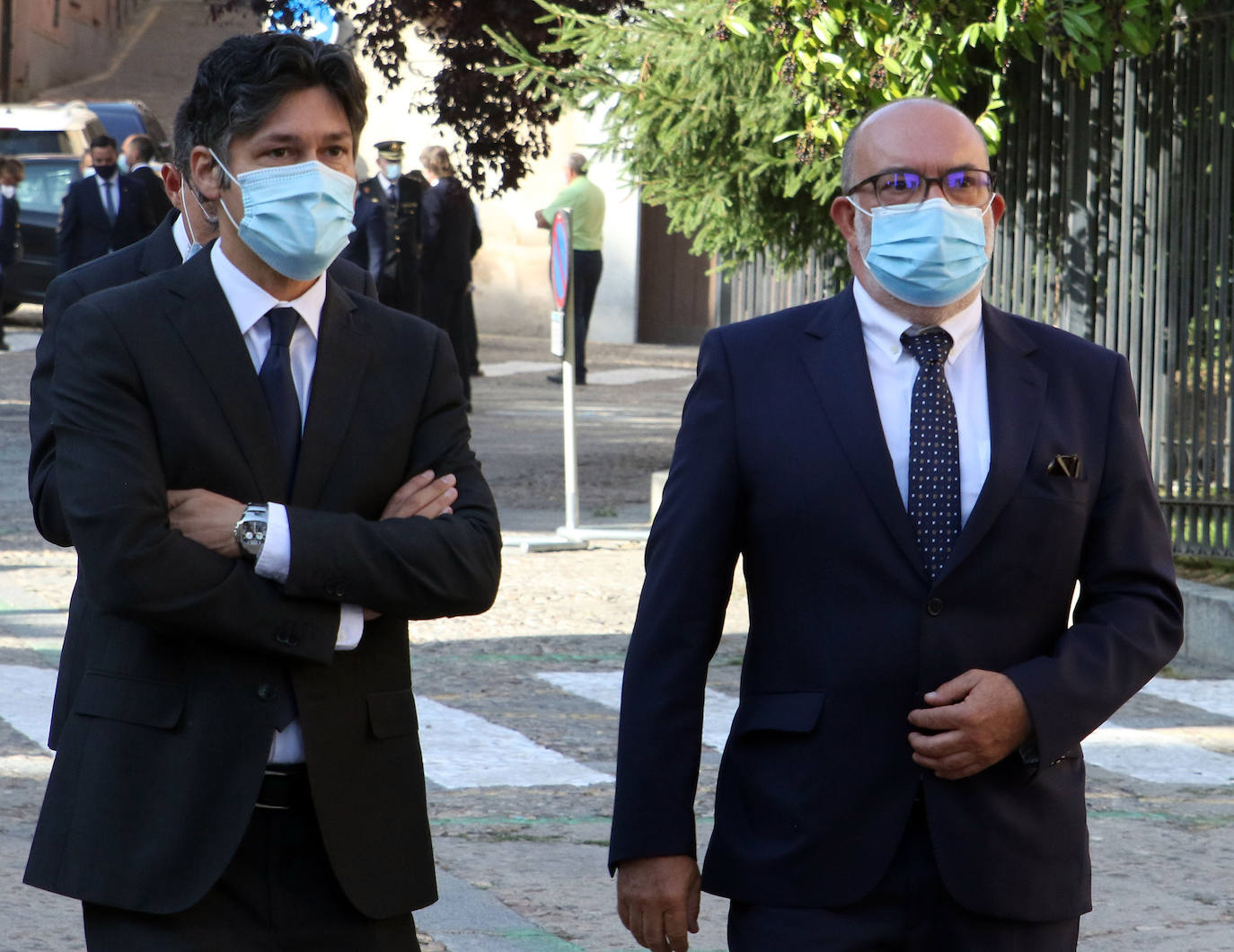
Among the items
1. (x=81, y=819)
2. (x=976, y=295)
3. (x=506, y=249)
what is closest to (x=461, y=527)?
(x=81, y=819)

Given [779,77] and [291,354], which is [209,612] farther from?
[779,77]

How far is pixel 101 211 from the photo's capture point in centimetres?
1692

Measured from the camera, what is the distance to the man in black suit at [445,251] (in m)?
16.3

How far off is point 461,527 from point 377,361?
300 millimetres

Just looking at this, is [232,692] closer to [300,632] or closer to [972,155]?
[300,632]

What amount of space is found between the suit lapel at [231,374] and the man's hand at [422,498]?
20 cm

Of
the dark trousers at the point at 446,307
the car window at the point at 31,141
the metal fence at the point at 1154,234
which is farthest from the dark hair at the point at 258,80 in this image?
the car window at the point at 31,141

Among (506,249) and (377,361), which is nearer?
(377,361)

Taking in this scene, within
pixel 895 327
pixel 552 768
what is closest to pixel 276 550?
pixel 895 327

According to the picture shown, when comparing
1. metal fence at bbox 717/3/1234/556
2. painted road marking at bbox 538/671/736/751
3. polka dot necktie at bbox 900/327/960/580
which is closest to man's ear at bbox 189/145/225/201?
polka dot necktie at bbox 900/327/960/580

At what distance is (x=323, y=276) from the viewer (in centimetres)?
317

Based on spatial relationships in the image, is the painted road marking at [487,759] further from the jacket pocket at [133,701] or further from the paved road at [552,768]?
the jacket pocket at [133,701]

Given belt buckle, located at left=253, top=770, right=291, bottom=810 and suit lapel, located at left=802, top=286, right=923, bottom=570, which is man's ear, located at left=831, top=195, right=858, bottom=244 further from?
belt buckle, located at left=253, top=770, right=291, bottom=810

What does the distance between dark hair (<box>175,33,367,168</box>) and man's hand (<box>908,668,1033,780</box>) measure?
4.43ft
